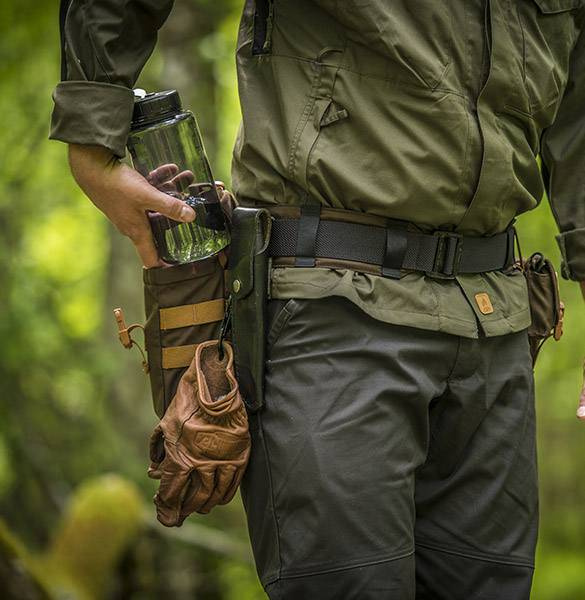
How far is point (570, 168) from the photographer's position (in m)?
2.52

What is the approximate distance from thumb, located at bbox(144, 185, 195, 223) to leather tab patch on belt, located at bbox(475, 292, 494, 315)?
25.5 inches

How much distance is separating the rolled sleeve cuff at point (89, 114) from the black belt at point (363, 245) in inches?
15.2

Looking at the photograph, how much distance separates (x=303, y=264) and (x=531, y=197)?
1.90 feet

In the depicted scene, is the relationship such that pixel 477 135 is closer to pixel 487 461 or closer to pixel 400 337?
pixel 400 337

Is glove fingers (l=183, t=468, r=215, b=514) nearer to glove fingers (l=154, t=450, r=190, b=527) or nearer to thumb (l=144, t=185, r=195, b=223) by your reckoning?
glove fingers (l=154, t=450, r=190, b=527)

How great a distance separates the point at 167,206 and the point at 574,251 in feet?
3.64

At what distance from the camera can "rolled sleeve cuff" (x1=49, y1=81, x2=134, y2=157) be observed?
1966 mm

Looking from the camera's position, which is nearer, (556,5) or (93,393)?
(556,5)

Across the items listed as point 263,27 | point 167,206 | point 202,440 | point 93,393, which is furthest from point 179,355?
point 93,393

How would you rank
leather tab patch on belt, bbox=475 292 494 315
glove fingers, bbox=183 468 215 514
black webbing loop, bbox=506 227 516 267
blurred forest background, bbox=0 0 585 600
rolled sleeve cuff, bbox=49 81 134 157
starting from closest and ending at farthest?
1. rolled sleeve cuff, bbox=49 81 134 157
2. glove fingers, bbox=183 468 215 514
3. leather tab patch on belt, bbox=475 292 494 315
4. black webbing loop, bbox=506 227 516 267
5. blurred forest background, bbox=0 0 585 600

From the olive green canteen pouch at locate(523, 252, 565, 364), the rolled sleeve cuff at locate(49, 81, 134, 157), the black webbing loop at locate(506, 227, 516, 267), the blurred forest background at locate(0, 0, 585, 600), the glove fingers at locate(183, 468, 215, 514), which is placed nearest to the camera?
the rolled sleeve cuff at locate(49, 81, 134, 157)

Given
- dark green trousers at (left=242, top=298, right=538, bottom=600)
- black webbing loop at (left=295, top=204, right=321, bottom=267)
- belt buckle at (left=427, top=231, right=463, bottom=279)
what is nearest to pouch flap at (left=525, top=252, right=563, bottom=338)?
dark green trousers at (left=242, top=298, right=538, bottom=600)

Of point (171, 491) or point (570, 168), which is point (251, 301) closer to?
point (171, 491)

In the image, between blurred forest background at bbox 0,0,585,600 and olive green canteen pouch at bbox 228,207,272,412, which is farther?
blurred forest background at bbox 0,0,585,600
